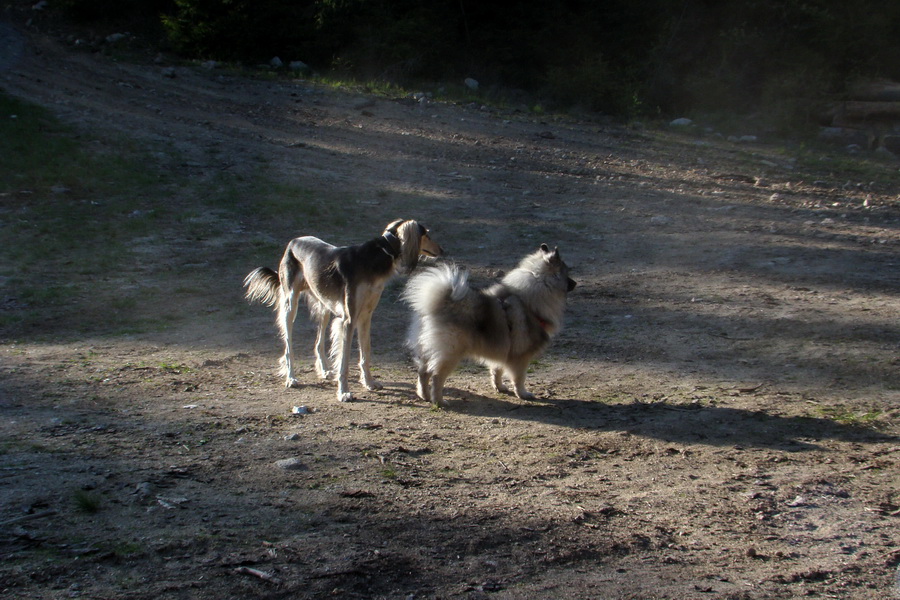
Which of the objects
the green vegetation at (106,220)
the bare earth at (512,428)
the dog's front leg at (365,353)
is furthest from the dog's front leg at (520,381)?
the green vegetation at (106,220)

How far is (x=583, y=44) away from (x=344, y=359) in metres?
21.4

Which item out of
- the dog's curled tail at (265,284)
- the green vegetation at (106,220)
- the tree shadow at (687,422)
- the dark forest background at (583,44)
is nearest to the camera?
the tree shadow at (687,422)

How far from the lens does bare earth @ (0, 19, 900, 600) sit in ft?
12.6

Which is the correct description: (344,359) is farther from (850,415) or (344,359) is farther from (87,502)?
(850,415)

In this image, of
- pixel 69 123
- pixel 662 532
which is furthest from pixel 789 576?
pixel 69 123

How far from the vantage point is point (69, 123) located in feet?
52.2

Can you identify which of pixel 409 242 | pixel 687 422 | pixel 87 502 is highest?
pixel 409 242

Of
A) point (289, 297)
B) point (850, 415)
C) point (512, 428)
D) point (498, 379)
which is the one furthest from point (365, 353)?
point (850, 415)

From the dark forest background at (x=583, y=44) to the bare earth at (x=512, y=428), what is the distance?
10.4 metres

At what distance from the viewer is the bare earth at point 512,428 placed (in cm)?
386

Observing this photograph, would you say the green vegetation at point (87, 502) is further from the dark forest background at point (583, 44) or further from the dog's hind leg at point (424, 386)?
the dark forest background at point (583, 44)

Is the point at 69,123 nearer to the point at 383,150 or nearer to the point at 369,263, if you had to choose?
the point at 383,150

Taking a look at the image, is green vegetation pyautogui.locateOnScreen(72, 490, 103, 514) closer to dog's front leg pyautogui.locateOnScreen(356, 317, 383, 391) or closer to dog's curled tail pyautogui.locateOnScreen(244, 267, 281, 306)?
dog's front leg pyautogui.locateOnScreen(356, 317, 383, 391)

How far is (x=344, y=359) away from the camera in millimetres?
6977
